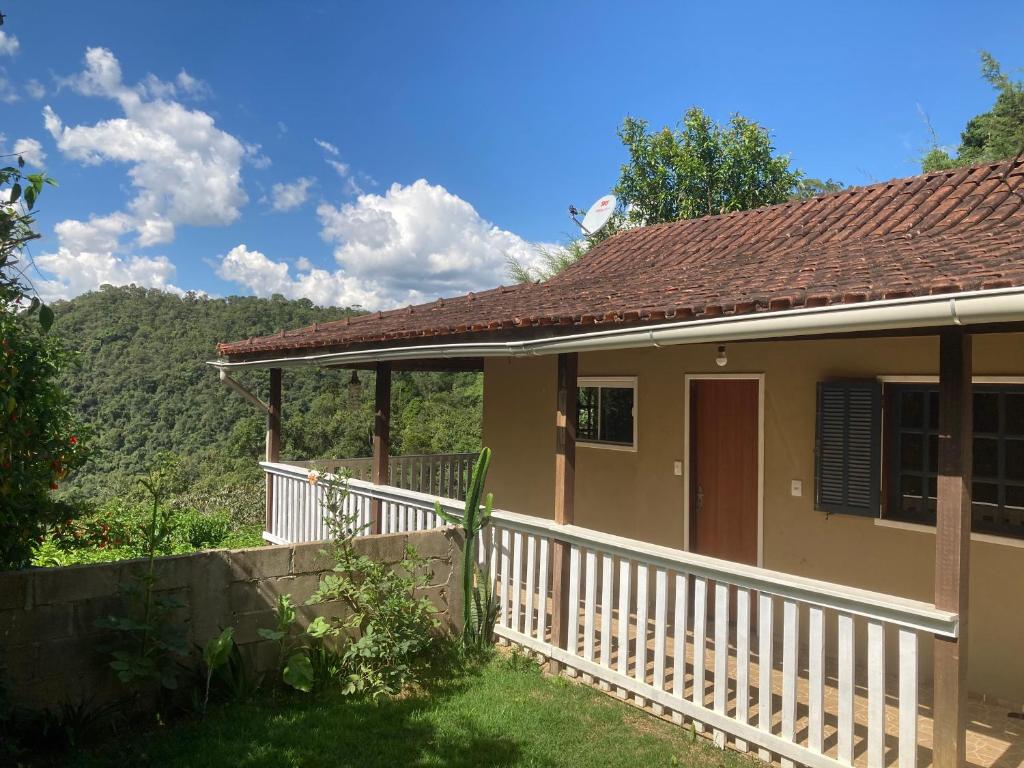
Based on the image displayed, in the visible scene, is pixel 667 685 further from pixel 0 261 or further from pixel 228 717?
pixel 0 261

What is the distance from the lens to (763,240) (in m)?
7.41

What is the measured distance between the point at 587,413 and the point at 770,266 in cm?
309

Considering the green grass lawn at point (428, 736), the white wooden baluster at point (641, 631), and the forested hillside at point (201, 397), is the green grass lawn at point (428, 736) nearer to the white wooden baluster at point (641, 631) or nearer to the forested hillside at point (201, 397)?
the white wooden baluster at point (641, 631)

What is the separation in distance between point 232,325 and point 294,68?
57.2 ft

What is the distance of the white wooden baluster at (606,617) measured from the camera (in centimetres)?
460

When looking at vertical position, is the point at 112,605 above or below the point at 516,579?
above

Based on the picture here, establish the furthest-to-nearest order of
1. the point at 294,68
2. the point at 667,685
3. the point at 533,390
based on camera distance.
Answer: the point at 294,68 → the point at 533,390 → the point at 667,685

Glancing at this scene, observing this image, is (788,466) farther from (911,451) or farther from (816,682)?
(816,682)

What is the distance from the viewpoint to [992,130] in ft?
70.8

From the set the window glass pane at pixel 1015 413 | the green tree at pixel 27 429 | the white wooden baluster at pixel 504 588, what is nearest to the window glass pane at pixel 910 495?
the window glass pane at pixel 1015 413

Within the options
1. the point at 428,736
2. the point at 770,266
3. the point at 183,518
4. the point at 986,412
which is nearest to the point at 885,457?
the point at 986,412

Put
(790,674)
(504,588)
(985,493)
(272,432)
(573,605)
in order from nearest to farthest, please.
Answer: (790,674)
(985,493)
(573,605)
(504,588)
(272,432)

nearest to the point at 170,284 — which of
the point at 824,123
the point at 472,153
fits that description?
the point at 472,153

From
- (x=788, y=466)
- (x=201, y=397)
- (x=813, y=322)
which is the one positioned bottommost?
(x=788, y=466)
